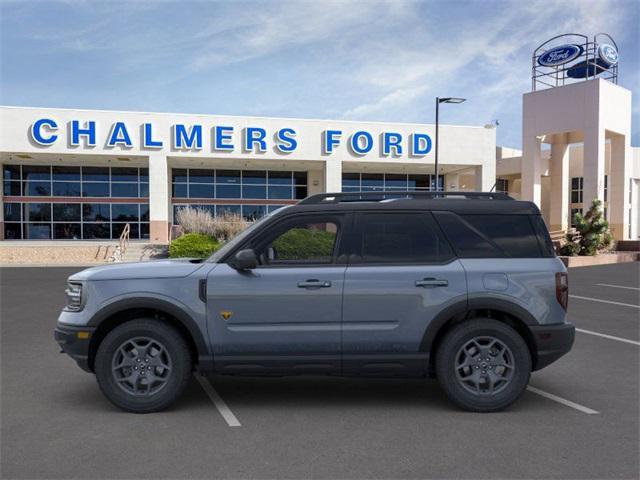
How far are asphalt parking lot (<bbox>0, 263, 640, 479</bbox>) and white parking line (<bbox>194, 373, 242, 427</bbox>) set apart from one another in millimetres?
20

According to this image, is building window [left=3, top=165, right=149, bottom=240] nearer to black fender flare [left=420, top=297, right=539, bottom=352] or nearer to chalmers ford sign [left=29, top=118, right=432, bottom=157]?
chalmers ford sign [left=29, top=118, right=432, bottom=157]

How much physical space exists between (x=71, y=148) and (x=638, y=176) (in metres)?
38.3

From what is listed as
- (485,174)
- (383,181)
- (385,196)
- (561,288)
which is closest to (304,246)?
(385,196)

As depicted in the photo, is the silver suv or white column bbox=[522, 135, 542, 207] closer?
the silver suv

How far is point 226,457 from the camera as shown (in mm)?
4016

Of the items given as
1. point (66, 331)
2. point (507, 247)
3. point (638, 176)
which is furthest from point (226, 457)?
point (638, 176)

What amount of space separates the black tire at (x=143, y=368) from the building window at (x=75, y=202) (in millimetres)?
30854

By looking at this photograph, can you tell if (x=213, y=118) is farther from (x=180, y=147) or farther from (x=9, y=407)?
(x=9, y=407)

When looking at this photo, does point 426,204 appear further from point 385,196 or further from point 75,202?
point 75,202

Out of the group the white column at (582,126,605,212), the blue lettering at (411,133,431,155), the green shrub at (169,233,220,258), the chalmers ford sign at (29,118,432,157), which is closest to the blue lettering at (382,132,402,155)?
the chalmers ford sign at (29,118,432,157)

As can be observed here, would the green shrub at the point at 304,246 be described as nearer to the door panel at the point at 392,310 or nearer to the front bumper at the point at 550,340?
the door panel at the point at 392,310

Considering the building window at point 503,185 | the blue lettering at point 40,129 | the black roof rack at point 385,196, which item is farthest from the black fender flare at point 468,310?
the building window at point 503,185

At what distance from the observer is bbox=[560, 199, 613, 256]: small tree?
24.4 metres

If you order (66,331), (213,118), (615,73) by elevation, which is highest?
(615,73)
